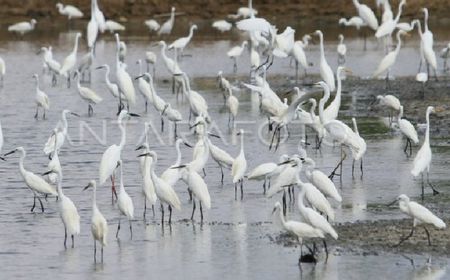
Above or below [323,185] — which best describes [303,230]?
below

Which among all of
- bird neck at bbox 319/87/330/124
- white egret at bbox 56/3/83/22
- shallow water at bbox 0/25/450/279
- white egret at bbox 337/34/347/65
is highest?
white egret at bbox 56/3/83/22

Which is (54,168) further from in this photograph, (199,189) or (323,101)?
(323,101)

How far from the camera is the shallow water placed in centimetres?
1137

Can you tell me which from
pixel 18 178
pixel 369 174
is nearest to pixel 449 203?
pixel 369 174

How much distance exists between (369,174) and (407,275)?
527 cm

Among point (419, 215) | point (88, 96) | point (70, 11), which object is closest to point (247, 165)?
point (419, 215)

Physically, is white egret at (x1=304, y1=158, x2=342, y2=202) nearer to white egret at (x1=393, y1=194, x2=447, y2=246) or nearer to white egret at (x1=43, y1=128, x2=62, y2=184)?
white egret at (x1=393, y1=194, x2=447, y2=246)

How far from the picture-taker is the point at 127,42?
37094 millimetres

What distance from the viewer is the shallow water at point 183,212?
11.4m

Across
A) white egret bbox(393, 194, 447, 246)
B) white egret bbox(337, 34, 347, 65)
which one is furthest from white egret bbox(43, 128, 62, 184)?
white egret bbox(337, 34, 347, 65)

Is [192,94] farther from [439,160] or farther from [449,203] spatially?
[449,203]

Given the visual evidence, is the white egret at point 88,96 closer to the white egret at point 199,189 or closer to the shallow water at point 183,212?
the shallow water at point 183,212

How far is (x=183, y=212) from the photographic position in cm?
1391

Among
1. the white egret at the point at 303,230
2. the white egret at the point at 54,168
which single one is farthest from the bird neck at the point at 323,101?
the white egret at the point at 303,230
